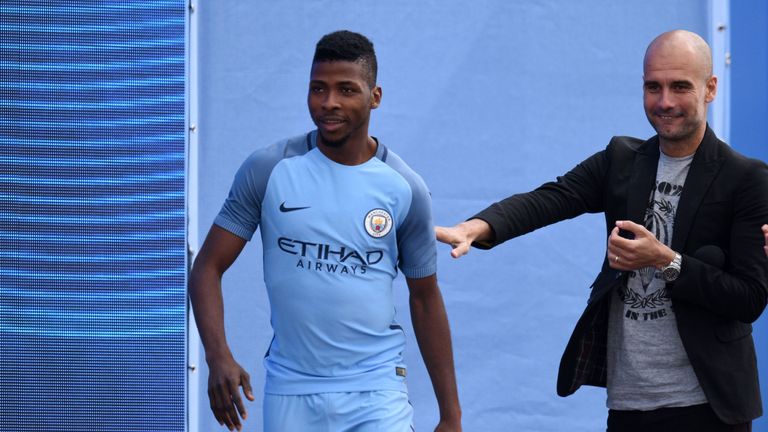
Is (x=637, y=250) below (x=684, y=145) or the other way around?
below

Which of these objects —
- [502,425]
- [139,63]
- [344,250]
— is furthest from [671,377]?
[139,63]

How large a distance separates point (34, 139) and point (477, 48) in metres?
1.96

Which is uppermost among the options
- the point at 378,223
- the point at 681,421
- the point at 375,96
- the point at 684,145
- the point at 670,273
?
the point at 375,96

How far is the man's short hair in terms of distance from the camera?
3395 mm

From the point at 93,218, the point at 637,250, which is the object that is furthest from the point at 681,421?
the point at 93,218

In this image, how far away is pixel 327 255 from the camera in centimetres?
325

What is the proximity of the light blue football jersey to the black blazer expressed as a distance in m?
0.41

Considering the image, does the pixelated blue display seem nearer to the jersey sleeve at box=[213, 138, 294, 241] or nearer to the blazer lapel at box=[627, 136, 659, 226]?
the jersey sleeve at box=[213, 138, 294, 241]

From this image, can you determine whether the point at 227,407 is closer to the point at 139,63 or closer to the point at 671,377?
the point at 671,377

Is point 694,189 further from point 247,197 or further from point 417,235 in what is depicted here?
point 247,197

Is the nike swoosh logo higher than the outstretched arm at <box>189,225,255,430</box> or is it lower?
higher

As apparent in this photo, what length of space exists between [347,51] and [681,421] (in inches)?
60.7

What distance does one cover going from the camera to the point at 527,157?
4.93 meters

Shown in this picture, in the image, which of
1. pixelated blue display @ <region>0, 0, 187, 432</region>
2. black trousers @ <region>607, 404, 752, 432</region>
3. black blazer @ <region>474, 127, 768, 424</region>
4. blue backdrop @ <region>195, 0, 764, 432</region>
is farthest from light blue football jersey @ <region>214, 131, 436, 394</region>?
blue backdrop @ <region>195, 0, 764, 432</region>
